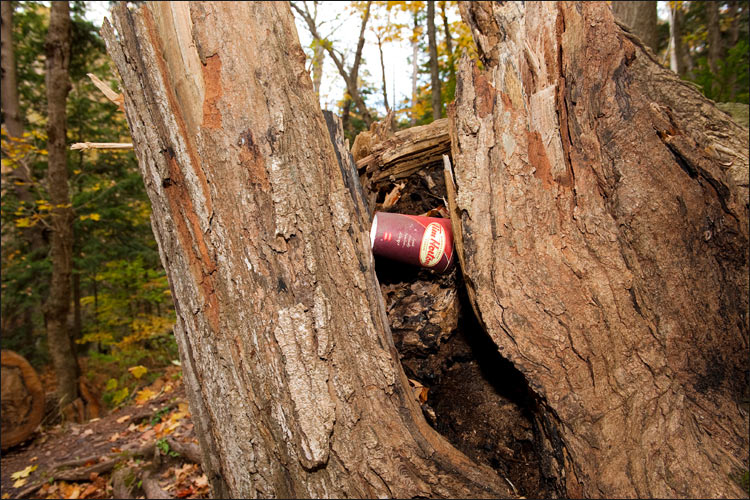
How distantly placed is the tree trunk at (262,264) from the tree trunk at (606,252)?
0.50 meters

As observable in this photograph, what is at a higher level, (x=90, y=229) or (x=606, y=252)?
(x=90, y=229)

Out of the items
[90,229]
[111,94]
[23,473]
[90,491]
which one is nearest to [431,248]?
[111,94]

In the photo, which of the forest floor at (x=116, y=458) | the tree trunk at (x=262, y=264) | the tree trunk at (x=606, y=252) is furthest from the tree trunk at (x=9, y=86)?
the tree trunk at (x=606, y=252)

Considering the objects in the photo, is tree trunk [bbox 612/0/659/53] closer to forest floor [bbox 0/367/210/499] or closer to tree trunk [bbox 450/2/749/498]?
tree trunk [bbox 450/2/749/498]

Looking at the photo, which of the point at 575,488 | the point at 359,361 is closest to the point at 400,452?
the point at 359,361

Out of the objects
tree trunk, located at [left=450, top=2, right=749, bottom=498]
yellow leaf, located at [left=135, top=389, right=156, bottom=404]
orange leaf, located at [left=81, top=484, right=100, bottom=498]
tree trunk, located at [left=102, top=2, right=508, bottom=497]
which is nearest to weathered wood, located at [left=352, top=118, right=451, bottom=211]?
tree trunk, located at [left=450, top=2, right=749, bottom=498]

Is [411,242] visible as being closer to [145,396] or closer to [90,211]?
[145,396]

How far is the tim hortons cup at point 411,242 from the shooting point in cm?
178

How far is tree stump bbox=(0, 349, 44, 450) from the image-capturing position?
209 inches

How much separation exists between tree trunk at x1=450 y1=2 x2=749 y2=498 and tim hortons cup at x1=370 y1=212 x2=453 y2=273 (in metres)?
0.21

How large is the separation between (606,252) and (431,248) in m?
0.72

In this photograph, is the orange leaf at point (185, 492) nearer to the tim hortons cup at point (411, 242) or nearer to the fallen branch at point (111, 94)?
the tim hortons cup at point (411, 242)

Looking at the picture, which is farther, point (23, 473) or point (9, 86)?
point (9, 86)

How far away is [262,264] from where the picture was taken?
1.20 metres
